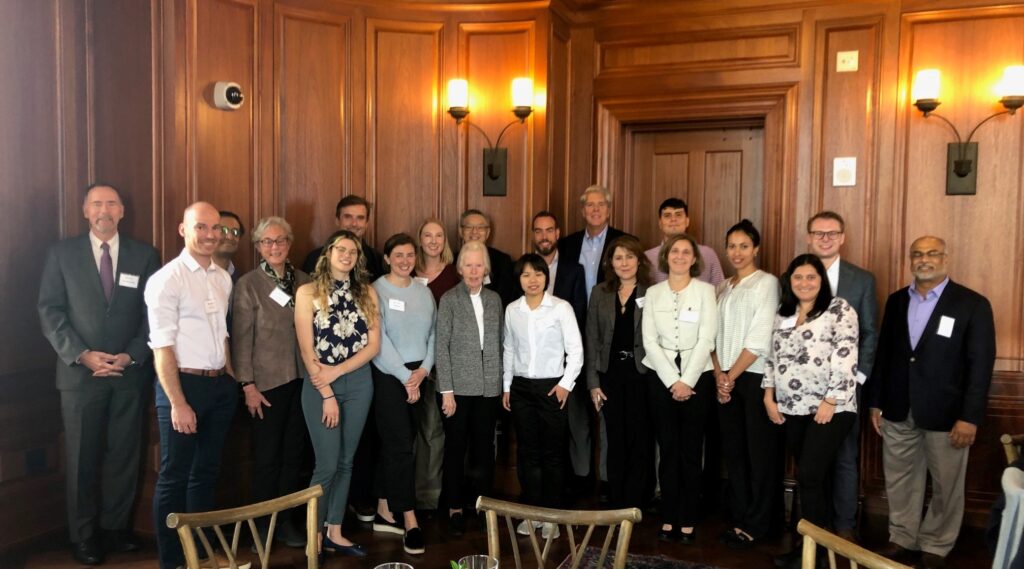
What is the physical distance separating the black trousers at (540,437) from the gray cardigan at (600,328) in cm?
26

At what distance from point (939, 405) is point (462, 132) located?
3.21m

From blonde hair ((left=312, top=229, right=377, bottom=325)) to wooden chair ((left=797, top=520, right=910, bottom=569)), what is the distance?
2268mm

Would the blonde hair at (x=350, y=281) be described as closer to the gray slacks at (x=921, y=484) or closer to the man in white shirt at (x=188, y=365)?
the man in white shirt at (x=188, y=365)

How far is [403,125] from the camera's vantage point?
489cm

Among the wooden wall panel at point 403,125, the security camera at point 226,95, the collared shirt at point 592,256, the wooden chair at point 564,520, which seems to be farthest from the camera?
the wooden wall panel at point 403,125

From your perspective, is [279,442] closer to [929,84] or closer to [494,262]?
[494,262]

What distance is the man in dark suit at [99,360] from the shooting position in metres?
3.51

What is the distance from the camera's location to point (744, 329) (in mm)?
3645

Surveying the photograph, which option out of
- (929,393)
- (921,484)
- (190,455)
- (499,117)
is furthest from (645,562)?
(499,117)

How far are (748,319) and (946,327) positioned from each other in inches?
36.2

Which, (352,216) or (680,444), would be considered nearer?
(680,444)

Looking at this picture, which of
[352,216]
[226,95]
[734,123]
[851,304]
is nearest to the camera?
[851,304]

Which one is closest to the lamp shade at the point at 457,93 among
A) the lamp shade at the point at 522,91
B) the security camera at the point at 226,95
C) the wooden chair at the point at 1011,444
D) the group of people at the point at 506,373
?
the lamp shade at the point at 522,91

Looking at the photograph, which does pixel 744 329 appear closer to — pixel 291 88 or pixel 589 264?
pixel 589 264
